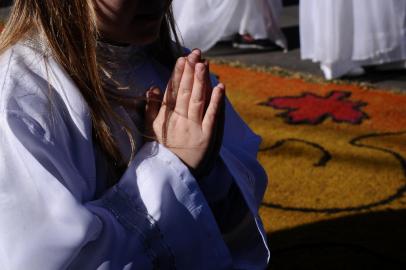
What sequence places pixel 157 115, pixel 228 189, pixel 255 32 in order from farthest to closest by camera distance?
pixel 255 32
pixel 228 189
pixel 157 115

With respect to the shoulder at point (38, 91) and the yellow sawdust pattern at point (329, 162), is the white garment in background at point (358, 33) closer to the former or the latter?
the yellow sawdust pattern at point (329, 162)

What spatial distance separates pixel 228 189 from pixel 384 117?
2249mm

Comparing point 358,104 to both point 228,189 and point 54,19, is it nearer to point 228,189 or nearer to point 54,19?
point 228,189

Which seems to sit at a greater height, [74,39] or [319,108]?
[74,39]

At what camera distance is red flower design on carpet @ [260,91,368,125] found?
3.25m

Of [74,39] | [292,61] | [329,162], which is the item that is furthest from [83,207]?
[292,61]

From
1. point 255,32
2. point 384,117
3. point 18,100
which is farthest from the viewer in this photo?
point 255,32

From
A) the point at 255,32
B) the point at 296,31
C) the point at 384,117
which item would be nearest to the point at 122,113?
the point at 384,117

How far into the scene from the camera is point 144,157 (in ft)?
3.36

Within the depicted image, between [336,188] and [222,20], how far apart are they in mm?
2444

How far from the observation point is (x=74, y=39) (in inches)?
39.5

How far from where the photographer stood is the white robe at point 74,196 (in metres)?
0.89

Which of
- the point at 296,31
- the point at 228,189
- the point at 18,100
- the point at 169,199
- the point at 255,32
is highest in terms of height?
the point at 18,100

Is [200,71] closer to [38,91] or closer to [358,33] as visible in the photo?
[38,91]
